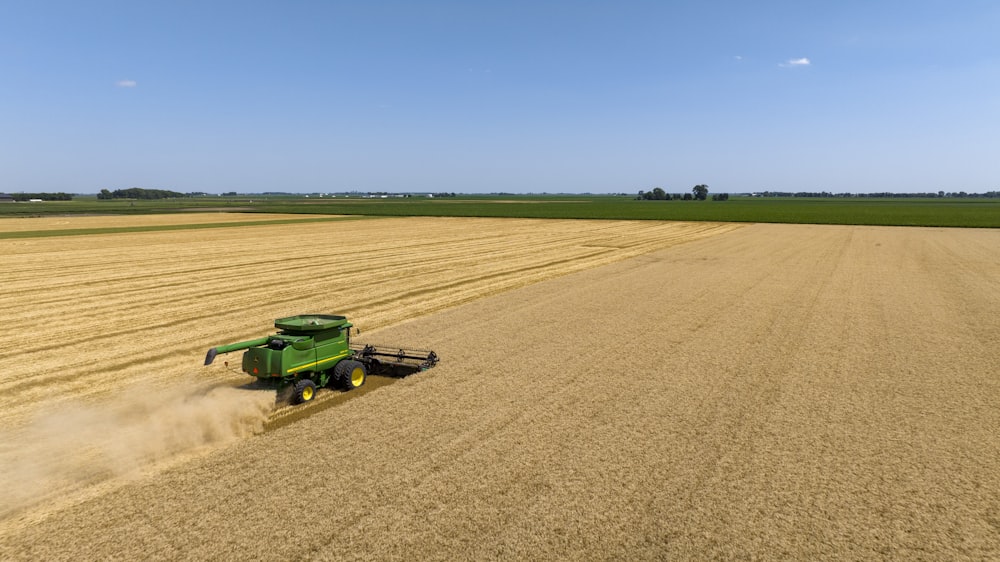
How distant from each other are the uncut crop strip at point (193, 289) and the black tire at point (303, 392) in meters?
2.43

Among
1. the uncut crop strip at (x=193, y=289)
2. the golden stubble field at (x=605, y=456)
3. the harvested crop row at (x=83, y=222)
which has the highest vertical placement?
the harvested crop row at (x=83, y=222)

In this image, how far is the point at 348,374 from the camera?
11297mm

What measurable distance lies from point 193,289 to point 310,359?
14.3 m

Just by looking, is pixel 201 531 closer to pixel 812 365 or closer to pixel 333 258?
pixel 812 365

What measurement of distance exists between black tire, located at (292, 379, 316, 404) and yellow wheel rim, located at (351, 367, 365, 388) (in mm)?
882

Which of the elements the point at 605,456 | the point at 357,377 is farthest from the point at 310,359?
the point at 605,456

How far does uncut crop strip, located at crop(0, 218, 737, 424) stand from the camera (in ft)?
41.3

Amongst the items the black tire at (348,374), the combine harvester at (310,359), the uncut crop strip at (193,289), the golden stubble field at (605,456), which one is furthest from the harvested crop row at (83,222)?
the black tire at (348,374)

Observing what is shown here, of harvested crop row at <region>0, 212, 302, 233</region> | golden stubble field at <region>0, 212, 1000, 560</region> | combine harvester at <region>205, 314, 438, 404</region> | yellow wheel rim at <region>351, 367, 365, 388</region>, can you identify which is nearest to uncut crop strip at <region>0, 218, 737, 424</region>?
golden stubble field at <region>0, 212, 1000, 560</region>

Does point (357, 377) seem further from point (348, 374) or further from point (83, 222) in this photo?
point (83, 222)

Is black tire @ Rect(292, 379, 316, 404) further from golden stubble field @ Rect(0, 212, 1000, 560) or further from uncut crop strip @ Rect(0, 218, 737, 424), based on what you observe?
uncut crop strip @ Rect(0, 218, 737, 424)

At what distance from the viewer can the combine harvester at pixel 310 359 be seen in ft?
33.2

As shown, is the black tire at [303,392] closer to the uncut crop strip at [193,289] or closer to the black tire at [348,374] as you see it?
the black tire at [348,374]

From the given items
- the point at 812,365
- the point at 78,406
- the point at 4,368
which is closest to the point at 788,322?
the point at 812,365
